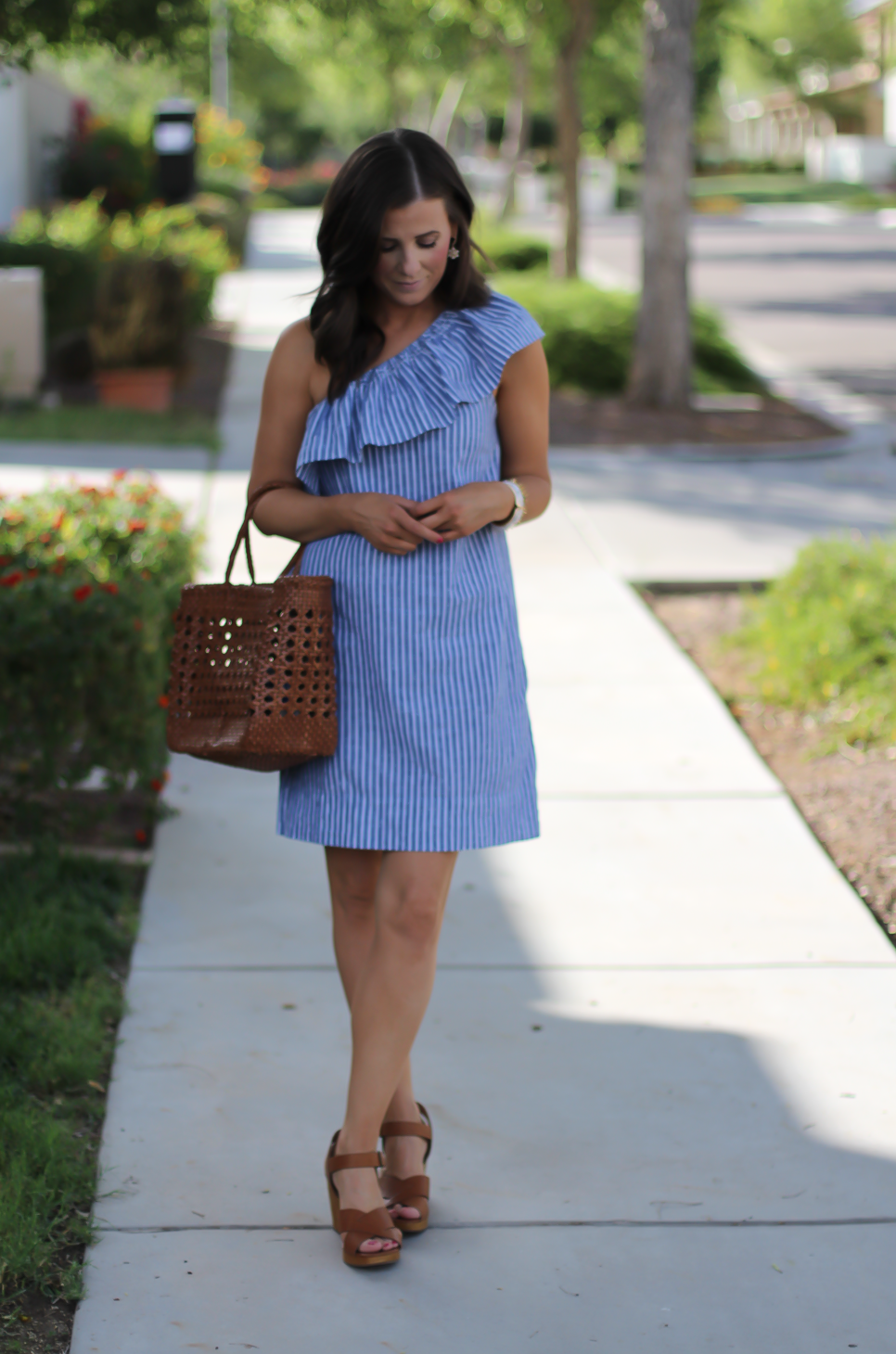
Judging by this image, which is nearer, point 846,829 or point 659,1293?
point 659,1293

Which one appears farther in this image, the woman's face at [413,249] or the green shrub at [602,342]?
the green shrub at [602,342]

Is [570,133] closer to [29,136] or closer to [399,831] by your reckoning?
[29,136]

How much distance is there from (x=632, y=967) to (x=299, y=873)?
1.03m

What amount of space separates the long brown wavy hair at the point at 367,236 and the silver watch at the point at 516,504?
1.03 ft

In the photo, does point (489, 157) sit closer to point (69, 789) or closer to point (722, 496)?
point (722, 496)

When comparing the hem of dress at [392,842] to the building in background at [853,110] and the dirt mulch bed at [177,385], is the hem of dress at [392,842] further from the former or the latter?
the building in background at [853,110]

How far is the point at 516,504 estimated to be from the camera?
105 inches

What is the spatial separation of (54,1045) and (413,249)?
182 cm

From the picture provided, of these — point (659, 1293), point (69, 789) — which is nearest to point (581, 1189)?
point (659, 1293)

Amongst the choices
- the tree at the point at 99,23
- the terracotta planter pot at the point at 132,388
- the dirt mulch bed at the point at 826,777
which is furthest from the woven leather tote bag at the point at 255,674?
the terracotta planter pot at the point at 132,388

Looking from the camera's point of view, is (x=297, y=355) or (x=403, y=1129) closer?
(x=297, y=355)

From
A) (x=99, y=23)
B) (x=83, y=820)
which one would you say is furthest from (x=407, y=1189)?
(x=99, y=23)

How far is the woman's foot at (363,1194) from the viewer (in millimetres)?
2646

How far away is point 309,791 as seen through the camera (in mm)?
2664
